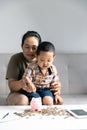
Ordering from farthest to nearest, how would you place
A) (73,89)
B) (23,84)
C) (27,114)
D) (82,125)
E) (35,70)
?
1. (73,89)
2. (35,70)
3. (23,84)
4. (27,114)
5. (82,125)

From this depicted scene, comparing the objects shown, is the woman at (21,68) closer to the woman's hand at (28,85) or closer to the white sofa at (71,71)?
the woman's hand at (28,85)

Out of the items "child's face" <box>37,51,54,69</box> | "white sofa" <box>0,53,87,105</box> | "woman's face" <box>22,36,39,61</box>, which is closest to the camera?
"child's face" <box>37,51,54,69</box>

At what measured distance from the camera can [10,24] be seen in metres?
2.69

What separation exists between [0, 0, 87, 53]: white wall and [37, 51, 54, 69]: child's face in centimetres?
82

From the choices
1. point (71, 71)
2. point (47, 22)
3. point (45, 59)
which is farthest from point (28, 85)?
point (47, 22)

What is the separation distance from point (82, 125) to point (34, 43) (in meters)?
0.91

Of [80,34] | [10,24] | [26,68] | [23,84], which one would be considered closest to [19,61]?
[26,68]

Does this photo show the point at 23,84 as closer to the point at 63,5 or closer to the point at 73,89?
the point at 73,89

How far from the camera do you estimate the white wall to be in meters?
2.69

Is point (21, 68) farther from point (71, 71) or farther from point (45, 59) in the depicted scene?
point (71, 71)

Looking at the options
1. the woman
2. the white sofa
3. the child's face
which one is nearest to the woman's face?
the woman

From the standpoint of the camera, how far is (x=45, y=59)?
1.90 meters

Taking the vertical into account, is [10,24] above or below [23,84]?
above

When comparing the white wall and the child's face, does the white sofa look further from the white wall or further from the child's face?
the child's face
